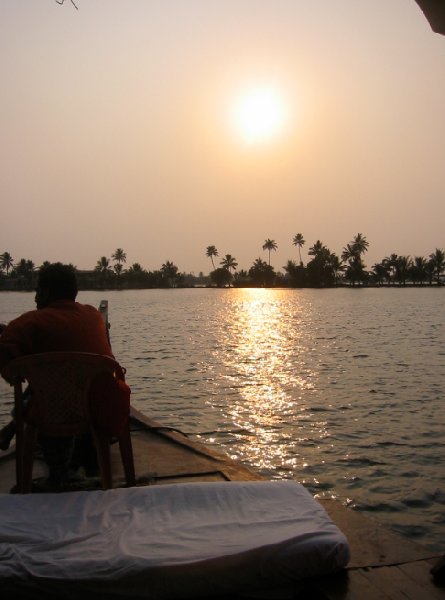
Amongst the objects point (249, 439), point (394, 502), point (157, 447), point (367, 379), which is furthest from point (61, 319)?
point (367, 379)

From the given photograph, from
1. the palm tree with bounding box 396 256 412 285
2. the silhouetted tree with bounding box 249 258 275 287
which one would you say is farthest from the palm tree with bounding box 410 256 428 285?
the silhouetted tree with bounding box 249 258 275 287

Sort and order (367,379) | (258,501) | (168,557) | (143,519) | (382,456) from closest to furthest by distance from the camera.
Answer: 1. (168,557)
2. (143,519)
3. (258,501)
4. (382,456)
5. (367,379)

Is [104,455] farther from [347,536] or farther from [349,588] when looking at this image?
[349,588]

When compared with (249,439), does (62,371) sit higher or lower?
higher

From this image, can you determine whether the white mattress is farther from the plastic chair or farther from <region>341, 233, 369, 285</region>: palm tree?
<region>341, 233, 369, 285</region>: palm tree

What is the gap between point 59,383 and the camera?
137 inches

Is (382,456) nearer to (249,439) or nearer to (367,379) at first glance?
(249,439)

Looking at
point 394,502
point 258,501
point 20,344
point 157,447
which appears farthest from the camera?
point 394,502

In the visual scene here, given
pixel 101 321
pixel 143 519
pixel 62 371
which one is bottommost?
pixel 143 519

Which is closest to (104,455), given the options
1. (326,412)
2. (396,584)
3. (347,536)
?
(347,536)

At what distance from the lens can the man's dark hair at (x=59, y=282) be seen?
3934 mm

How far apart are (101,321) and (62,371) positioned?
60 centimetres

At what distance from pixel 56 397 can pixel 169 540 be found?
1.20m

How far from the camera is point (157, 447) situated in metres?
5.61
